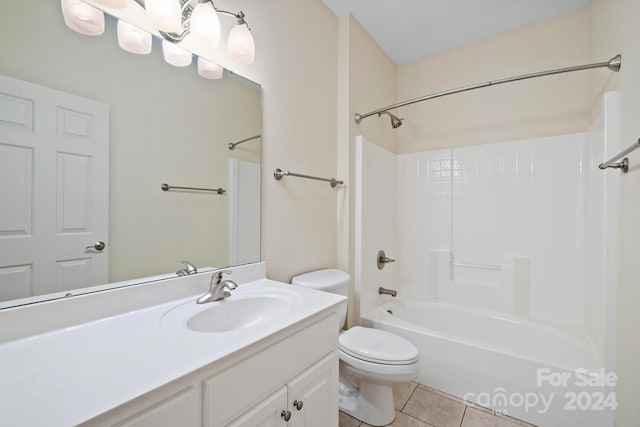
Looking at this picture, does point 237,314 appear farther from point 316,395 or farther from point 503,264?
point 503,264

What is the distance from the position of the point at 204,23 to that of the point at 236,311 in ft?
3.83

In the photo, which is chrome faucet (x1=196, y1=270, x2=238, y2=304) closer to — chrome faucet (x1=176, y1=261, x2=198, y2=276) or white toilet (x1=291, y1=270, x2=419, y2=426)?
chrome faucet (x1=176, y1=261, x2=198, y2=276)

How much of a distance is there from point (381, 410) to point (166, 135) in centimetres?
178

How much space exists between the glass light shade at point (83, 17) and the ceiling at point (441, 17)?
150cm

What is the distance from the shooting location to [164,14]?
0.96m

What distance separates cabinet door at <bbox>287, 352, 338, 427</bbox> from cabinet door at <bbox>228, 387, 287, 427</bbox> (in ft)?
0.12

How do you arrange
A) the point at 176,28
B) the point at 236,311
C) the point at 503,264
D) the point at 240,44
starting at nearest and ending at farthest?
1. the point at 176,28
2. the point at 236,311
3. the point at 240,44
4. the point at 503,264

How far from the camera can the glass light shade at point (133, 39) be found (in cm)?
96

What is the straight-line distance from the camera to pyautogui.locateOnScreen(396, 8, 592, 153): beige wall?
197cm

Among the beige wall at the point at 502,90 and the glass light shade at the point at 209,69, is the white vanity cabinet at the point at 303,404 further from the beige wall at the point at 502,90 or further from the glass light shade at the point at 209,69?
the beige wall at the point at 502,90

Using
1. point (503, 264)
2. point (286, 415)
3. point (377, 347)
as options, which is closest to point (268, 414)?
point (286, 415)

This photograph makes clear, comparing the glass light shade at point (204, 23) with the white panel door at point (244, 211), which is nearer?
the glass light shade at point (204, 23)

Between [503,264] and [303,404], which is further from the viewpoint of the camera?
[503,264]

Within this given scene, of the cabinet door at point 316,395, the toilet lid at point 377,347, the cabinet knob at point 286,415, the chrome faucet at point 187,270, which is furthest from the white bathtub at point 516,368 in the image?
the chrome faucet at point 187,270
